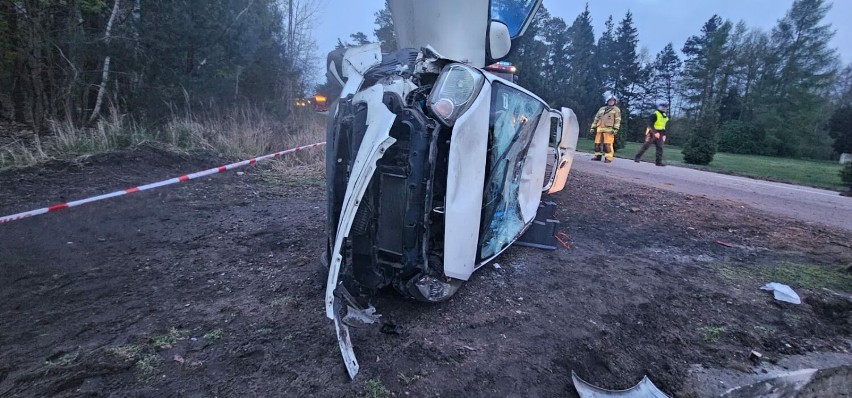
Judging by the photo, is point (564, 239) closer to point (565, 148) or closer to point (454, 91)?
point (565, 148)

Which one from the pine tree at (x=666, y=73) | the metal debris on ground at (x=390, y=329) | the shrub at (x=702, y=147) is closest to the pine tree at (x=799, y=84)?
the pine tree at (x=666, y=73)

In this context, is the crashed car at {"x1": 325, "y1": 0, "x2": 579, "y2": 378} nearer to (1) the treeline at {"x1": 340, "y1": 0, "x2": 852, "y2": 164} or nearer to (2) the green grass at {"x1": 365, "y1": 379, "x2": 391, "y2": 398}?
(2) the green grass at {"x1": 365, "y1": 379, "x2": 391, "y2": 398}

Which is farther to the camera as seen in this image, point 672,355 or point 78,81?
point 78,81

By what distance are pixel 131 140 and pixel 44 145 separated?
3.80 ft

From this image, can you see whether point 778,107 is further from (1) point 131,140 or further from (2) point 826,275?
(1) point 131,140

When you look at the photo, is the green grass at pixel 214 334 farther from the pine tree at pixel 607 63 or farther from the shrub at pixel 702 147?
the pine tree at pixel 607 63

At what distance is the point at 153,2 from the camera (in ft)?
31.5

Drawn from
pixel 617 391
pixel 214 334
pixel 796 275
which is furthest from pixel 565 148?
pixel 214 334

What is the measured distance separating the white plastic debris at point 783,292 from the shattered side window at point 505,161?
2081 mm

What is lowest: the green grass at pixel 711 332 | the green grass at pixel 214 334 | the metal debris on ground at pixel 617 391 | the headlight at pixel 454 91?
the metal debris on ground at pixel 617 391

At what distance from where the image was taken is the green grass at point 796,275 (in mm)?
3283

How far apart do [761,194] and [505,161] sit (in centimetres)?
750

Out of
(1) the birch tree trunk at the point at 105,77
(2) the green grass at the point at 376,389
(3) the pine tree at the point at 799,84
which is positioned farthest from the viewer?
(3) the pine tree at the point at 799,84

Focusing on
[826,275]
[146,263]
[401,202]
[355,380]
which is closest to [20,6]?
[146,263]
